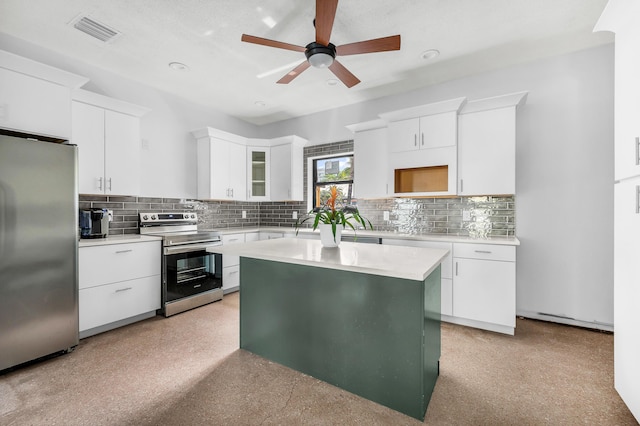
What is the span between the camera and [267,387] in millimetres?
1911

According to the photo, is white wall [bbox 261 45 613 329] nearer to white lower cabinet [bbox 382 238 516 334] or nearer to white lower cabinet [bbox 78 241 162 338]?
white lower cabinet [bbox 382 238 516 334]

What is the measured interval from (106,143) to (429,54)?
3.52m

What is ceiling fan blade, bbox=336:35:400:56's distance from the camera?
6.53 feet

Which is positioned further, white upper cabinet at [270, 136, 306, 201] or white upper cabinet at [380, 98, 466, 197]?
white upper cabinet at [270, 136, 306, 201]

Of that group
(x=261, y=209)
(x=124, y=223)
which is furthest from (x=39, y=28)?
(x=261, y=209)

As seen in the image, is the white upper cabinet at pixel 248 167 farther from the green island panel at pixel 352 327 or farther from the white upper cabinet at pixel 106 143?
the green island panel at pixel 352 327

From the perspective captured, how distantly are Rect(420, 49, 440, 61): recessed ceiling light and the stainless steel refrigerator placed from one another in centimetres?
333

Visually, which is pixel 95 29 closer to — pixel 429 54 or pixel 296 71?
pixel 296 71

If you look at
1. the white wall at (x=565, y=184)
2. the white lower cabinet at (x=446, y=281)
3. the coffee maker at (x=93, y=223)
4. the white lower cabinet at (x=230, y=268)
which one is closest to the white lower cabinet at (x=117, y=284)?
the coffee maker at (x=93, y=223)

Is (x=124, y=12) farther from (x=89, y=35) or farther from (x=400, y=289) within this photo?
(x=400, y=289)

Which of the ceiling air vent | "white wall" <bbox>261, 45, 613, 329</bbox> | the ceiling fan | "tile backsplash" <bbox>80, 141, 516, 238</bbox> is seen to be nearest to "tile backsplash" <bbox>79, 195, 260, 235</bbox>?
"tile backsplash" <bbox>80, 141, 516, 238</bbox>

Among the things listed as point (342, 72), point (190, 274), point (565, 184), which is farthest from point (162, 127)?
point (565, 184)

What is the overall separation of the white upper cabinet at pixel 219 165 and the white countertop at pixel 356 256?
7.22 feet

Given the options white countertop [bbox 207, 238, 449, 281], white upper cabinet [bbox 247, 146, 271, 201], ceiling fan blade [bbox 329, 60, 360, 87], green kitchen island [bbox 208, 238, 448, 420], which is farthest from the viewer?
white upper cabinet [bbox 247, 146, 271, 201]
